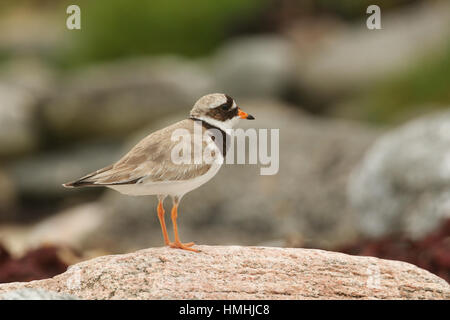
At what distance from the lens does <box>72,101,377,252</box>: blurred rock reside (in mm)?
12086

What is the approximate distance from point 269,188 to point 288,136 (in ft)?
4.47

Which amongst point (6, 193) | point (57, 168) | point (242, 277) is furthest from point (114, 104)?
point (242, 277)

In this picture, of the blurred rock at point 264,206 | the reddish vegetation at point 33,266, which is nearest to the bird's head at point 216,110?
the reddish vegetation at point 33,266

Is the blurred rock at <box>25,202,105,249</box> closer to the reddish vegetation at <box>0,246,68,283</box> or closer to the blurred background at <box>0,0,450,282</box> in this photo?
the blurred background at <box>0,0,450,282</box>

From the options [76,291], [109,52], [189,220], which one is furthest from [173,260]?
[109,52]

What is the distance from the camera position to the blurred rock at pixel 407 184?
31.1ft

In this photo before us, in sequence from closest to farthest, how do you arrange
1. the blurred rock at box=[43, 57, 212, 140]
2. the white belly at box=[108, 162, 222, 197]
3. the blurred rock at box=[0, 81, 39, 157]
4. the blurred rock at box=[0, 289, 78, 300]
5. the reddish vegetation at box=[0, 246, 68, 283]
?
the blurred rock at box=[0, 289, 78, 300], the white belly at box=[108, 162, 222, 197], the reddish vegetation at box=[0, 246, 68, 283], the blurred rock at box=[0, 81, 39, 157], the blurred rock at box=[43, 57, 212, 140]

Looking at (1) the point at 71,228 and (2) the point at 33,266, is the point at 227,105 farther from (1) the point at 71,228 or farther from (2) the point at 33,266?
(1) the point at 71,228

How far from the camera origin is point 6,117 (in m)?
18.4

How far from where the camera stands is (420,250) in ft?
27.9

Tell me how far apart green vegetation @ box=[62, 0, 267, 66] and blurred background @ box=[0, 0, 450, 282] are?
52mm

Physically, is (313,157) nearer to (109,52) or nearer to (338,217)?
(338,217)

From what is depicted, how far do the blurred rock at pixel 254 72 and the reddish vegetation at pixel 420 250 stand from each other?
507 inches

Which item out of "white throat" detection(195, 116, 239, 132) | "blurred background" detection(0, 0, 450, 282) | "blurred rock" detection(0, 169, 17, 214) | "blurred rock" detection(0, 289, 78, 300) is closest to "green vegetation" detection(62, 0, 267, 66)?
"blurred background" detection(0, 0, 450, 282)
